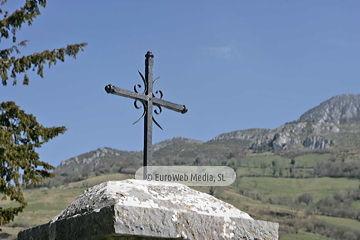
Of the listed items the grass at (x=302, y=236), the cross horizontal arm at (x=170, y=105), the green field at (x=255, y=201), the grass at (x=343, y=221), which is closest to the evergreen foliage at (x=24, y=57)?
the cross horizontal arm at (x=170, y=105)

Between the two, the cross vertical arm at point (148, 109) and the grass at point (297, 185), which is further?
the grass at point (297, 185)

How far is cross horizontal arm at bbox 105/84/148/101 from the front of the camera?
10.3 ft

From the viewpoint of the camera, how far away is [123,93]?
125 inches

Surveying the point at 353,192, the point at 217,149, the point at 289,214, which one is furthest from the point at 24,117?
the point at 217,149

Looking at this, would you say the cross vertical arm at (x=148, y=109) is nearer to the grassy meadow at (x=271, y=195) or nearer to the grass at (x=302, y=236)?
the grassy meadow at (x=271, y=195)

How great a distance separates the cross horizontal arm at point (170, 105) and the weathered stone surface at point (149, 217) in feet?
2.46

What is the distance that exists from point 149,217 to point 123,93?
997 mm

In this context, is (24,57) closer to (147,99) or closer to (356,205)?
(147,99)

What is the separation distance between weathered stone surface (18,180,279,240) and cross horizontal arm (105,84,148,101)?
0.68 meters

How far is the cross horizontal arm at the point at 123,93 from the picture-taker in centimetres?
312

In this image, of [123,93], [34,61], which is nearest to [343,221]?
[34,61]

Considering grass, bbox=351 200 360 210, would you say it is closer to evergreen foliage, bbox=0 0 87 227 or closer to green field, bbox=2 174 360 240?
green field, bbox=2 174 360 240

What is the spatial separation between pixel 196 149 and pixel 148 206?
444ft

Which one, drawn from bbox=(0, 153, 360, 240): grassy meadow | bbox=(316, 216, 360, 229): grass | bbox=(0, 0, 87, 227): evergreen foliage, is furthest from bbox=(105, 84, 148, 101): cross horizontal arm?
bbox=(316, 216, 360, 229): grass
